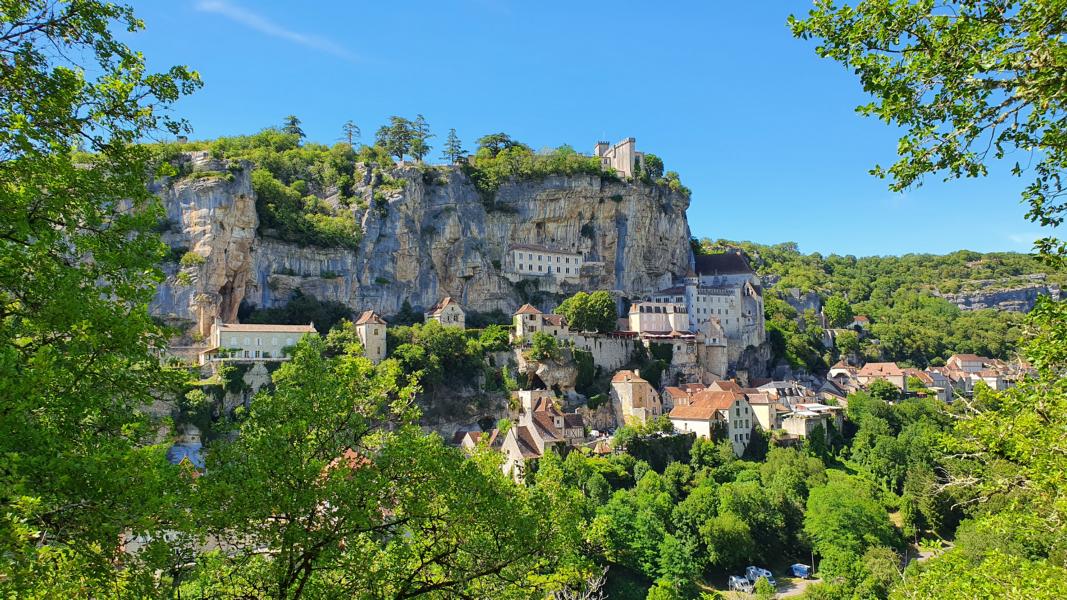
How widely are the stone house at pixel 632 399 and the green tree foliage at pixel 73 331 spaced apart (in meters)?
44.9

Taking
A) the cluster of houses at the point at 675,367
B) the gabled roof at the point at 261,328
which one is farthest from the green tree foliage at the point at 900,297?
the gabled roof at the point at 261,328

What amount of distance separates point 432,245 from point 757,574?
133 ft

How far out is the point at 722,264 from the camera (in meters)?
80.8

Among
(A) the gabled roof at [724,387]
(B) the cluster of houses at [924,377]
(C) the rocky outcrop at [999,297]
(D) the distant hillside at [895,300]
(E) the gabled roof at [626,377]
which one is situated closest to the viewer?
(E) the gabled roof at [626,377]

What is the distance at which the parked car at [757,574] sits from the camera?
36062mm

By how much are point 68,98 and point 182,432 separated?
121ft

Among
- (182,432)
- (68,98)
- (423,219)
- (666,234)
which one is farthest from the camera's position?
(666,234)

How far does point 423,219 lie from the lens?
64.8 m

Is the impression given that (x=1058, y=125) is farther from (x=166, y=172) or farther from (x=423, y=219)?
(x=423, y=219)

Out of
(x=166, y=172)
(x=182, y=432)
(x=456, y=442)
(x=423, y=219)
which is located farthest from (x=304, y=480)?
(x=423, y=219)

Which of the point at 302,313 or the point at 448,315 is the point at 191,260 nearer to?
the point at 302,313

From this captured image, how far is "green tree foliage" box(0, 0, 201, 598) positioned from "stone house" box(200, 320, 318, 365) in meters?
38.7

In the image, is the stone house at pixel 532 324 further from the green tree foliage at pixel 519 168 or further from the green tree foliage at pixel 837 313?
the green tree foliage at pixel 837 313

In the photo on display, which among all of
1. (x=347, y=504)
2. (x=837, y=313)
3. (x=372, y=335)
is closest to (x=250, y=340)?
(x=372, y=335)
